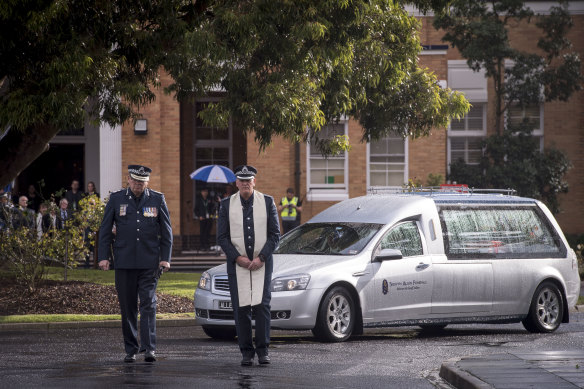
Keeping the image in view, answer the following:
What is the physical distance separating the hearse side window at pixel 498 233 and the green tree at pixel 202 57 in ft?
9.66

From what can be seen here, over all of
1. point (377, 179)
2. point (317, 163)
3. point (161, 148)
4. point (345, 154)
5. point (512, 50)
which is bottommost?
point (377, 179)

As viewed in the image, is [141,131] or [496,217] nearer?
[496,217]

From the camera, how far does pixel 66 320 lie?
15.3 meters

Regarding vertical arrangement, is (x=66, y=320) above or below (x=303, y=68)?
below

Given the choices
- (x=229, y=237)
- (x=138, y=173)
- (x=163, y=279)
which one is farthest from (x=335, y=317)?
(x=163, y=279)

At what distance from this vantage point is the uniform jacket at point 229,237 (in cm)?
1073

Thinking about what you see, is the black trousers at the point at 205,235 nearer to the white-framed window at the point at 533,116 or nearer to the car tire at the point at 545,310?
the white-framed window at the point at 533,116

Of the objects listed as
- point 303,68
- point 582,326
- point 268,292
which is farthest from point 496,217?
point 268,292

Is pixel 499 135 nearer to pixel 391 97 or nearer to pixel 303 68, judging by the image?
pixel 391 97

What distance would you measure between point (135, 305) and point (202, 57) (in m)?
6.35

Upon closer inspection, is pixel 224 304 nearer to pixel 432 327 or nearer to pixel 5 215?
pixel 432 327

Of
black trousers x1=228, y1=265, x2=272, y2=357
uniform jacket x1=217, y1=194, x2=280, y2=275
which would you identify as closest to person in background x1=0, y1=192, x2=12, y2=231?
uniform jacket x1=217, y1=194, x2=280, y2=275

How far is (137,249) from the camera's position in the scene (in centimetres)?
1097

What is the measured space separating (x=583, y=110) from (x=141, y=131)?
12746 mm
